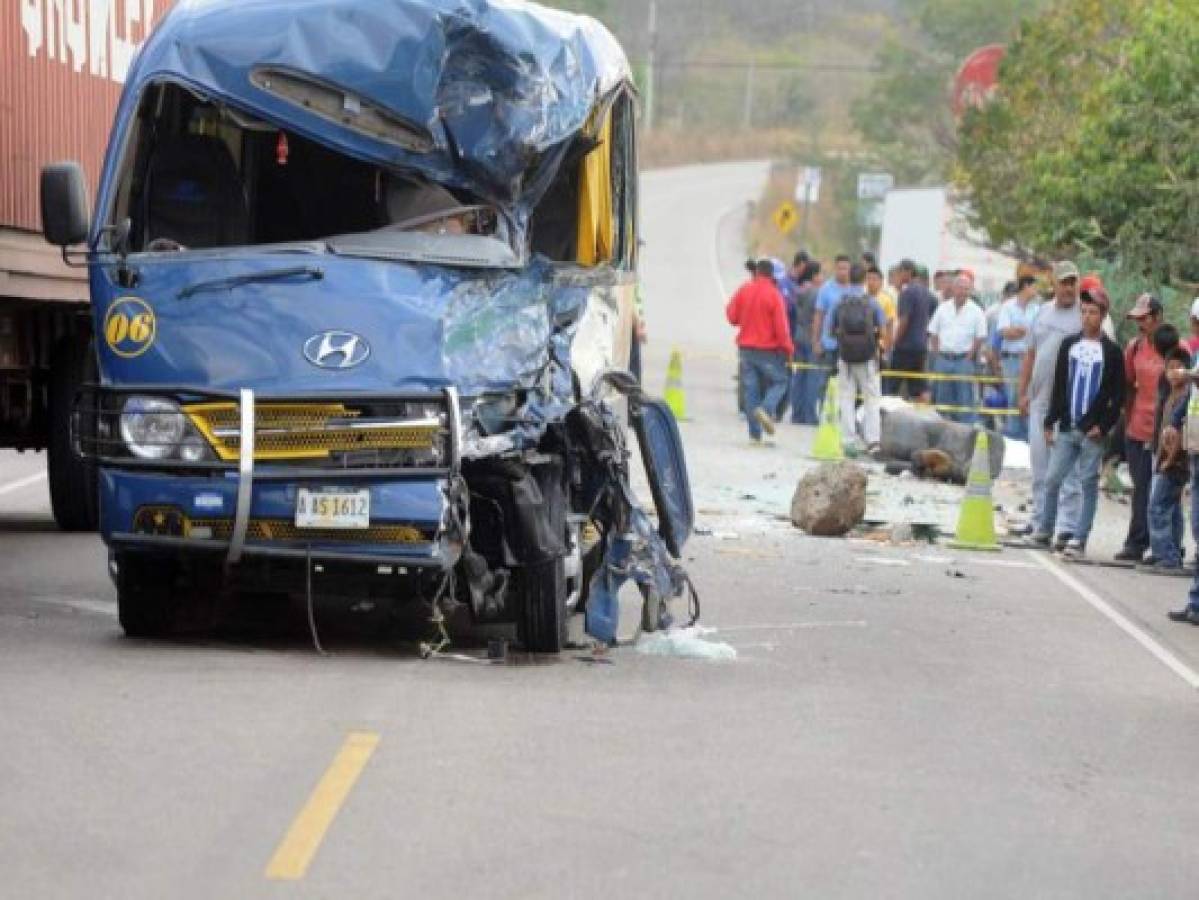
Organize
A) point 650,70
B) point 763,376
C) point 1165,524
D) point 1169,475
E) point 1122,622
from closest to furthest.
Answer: point 1122,622
point 1169,475
point 1165,524
point 763,376
point 650,70

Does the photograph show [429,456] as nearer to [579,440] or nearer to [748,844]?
[579,440]

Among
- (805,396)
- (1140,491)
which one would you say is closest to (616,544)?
(1140,491)

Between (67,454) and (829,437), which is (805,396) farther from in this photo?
(67,454)

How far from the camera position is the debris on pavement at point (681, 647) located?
12.8 metres

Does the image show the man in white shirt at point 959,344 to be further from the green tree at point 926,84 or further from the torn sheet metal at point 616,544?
the green tree at point 926,84

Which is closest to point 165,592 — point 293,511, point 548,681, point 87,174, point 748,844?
point 293,511

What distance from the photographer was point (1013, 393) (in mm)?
29766

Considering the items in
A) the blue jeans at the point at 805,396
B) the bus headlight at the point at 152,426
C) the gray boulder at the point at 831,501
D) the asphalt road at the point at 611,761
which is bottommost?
the blue jeans at the point at 805,396

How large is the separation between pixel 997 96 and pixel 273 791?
1413 inches

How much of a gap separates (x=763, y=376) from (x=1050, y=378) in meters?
10.7

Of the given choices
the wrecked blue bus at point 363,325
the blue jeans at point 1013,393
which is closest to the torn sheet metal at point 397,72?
the wrecked blue bus at point 363,325

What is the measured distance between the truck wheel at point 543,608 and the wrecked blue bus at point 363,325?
0.04 ft

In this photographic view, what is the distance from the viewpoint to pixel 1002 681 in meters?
12.8

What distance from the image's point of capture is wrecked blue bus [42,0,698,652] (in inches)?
453
